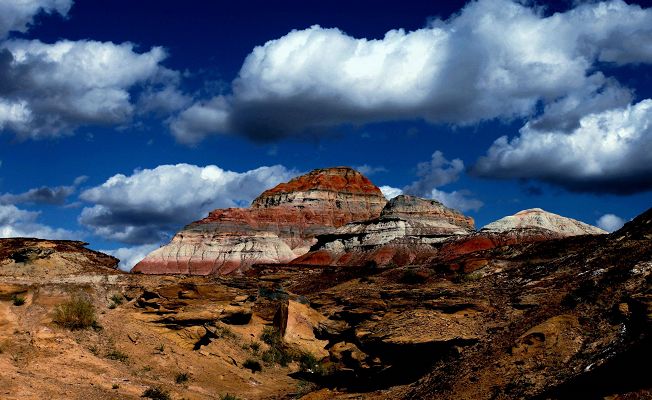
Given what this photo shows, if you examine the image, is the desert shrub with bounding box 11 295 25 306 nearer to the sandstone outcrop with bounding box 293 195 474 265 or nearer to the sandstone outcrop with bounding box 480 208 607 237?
the sandstone outcrop with bounding box 293 195 474 265

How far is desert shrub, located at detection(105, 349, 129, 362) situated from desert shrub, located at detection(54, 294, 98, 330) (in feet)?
5.30

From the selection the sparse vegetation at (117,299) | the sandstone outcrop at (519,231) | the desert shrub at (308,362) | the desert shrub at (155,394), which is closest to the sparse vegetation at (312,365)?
the desert shrub at (308,362)

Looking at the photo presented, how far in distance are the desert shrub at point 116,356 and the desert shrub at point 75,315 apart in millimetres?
1616

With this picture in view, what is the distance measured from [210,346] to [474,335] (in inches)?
425

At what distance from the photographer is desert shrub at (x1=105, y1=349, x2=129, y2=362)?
21736 mm

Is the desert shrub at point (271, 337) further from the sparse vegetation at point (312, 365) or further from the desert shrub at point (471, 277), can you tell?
the desert shrub at point (471, 277)

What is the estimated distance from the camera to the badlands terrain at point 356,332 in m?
15.9

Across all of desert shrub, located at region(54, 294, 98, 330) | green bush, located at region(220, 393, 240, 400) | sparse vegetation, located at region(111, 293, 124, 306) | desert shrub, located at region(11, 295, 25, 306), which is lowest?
green bush, located at region(220, 393, 240, 400)

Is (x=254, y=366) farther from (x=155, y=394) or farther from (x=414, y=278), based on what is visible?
(x=414, y=278)

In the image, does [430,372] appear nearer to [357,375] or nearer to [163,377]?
[357,375]

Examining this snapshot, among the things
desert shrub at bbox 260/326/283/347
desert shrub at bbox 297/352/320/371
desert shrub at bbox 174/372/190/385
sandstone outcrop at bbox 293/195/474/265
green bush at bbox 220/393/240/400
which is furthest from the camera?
sandstone outcrop at bbox 293/195/474/265

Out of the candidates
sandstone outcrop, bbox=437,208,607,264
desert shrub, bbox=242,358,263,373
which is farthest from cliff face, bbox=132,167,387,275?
desert shrub, bbox=242,358,263,373

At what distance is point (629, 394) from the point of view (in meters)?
12.0

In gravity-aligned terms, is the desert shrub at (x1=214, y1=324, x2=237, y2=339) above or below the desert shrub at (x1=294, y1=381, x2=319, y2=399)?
above
